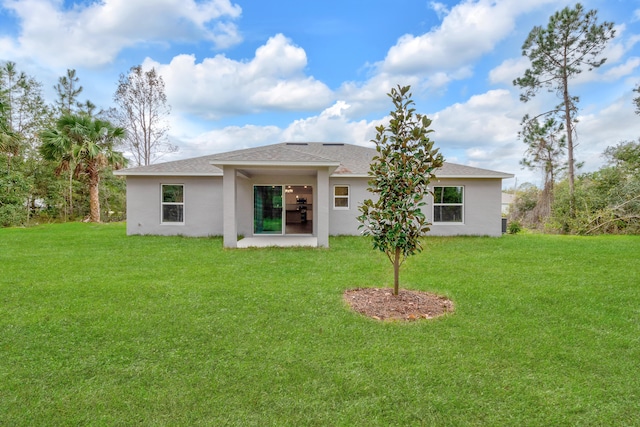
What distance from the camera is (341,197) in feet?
42.8

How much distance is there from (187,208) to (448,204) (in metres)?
10.4

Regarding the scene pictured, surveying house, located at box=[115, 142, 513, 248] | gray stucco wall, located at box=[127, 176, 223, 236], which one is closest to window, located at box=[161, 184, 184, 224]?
house, located at box=[115, 142, 513, 248]

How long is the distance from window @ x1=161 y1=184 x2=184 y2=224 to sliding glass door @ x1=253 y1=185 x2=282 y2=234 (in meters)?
2.82

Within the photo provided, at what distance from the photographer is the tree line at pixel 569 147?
48.7ft

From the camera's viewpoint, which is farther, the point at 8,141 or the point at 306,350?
the point at 8,141

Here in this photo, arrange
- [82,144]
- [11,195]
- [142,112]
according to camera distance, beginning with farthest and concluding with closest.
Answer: [142,112], [11,195], [82,144]

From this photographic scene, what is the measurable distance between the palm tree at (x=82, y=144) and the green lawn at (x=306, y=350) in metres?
11.6

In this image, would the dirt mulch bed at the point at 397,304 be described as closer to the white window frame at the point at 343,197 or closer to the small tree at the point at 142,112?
the white window frame at the point at 343,197

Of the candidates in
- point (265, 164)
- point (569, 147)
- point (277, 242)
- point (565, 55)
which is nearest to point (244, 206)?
point (277, 242)

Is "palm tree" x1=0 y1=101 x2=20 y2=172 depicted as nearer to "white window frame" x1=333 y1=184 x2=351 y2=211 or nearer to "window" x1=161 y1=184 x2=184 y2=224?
"window" x1=161 y1=184 x2=184 y2=224

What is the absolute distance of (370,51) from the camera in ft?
48.3

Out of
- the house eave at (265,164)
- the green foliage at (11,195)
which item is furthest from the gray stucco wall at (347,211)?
the green foliage at (11,195)

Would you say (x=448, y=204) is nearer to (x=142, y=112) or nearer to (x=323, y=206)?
(x=323, y=206)

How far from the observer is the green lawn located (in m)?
2.56
